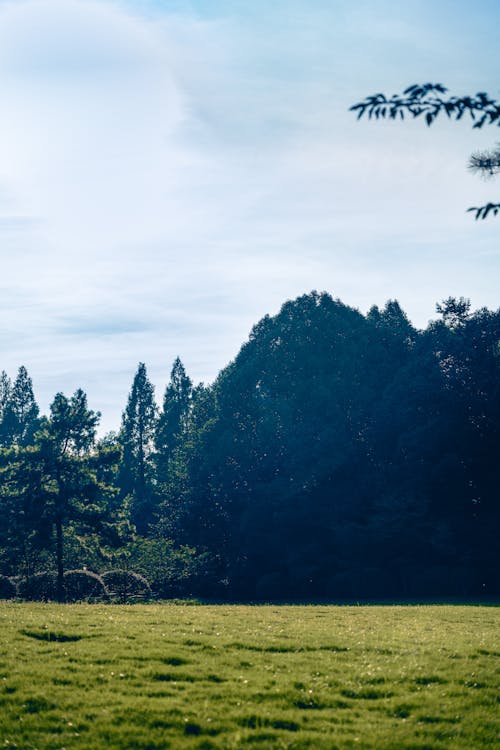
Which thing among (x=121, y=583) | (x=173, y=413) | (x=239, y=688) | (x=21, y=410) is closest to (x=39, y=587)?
(x=121, y=583)

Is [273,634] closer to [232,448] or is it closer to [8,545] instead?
[8,545]

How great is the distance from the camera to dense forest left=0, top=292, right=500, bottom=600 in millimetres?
50750

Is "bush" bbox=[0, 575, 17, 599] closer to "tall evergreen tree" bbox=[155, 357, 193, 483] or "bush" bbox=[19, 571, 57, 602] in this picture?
"bush" bbox=[19, 571, 57, 602]

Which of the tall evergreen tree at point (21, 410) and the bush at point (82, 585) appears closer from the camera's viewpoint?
the bush at point (82, 585)

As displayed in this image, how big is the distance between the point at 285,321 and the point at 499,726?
5553cm

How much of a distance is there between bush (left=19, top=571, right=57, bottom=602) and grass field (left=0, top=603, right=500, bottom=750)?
86.2ft

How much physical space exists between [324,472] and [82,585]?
2193cm

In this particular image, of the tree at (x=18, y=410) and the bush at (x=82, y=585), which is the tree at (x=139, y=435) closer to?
the tree at (x=18, y=410)

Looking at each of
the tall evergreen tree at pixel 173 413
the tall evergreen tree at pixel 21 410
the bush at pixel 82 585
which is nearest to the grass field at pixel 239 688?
the bush at pixel 82 585

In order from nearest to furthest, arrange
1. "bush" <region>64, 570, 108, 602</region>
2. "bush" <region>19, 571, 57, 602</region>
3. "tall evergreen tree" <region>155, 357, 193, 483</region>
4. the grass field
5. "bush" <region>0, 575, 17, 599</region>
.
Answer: the grass field < "bush" <region>0, 575, 17, 599</region> < "bush" <region>64, 570, 108, 602</region> < "bush" <region>19, 571, 57, 602</region> < "tall evergreen tree" <region>155, 357, 193, 483</region>

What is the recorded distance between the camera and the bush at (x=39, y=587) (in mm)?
42094

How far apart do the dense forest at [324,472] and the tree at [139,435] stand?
103 feet

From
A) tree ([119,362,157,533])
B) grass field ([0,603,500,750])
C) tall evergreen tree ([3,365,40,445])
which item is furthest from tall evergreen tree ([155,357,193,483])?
grass field ([0,603,500,750])

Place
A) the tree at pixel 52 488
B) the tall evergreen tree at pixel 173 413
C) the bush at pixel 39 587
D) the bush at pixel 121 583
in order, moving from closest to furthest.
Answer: the tree at pixel 52 488
the bush at pixel 39 587
the bush at pixel 121 583
the tall evergreen tree at pixel 173 413
